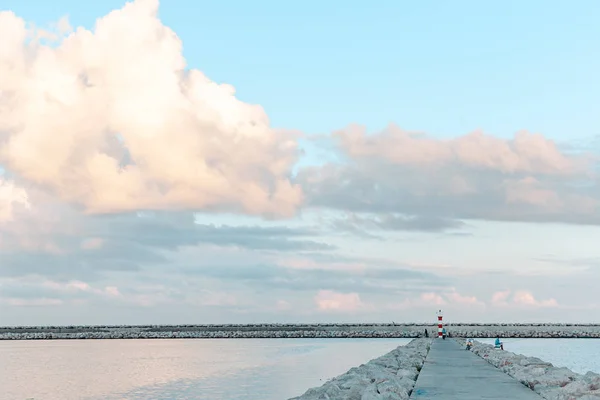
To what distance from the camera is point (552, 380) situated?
15.8 meters

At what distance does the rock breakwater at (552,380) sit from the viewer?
43.8 ft

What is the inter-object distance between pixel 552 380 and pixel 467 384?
168 cm

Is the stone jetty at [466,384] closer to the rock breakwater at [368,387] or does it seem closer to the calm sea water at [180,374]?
the rock breakwater at [368,387]

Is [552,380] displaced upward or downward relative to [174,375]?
downward

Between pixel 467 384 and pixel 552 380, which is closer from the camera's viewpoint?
pixel 552 380

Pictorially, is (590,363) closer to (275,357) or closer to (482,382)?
(275,357)

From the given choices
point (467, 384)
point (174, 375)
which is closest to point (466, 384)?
point (467, 384)

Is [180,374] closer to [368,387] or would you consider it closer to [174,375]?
[174,375]

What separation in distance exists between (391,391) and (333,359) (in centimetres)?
2458

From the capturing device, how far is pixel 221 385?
2602 cm

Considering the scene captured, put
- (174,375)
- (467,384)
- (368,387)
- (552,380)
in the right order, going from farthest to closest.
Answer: (174,375), (467,384), (552,380), (368,387)

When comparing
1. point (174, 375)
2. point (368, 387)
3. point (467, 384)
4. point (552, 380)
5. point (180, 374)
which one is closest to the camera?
point (368, 387)

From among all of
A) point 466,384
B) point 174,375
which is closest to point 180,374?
point 174,375

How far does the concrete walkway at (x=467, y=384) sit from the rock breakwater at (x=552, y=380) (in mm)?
201
